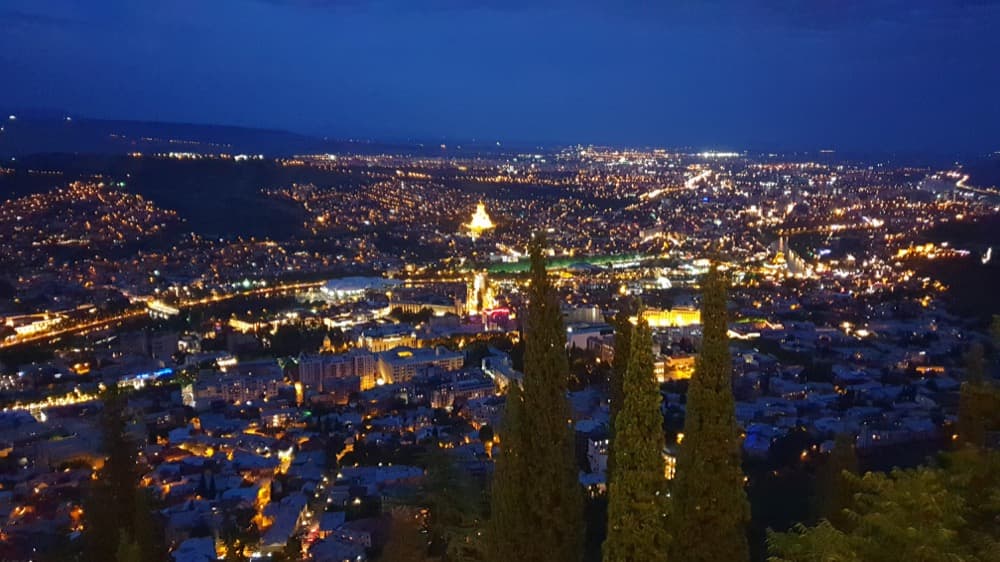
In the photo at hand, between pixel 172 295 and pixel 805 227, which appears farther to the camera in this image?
pixel 805 227

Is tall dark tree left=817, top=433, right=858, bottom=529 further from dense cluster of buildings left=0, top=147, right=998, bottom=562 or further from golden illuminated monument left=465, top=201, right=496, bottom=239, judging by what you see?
golden illuminated monument left=465, top=201, right=496, bottom=239

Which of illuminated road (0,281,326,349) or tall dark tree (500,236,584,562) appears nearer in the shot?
tall dark tree (500,236,584,562)

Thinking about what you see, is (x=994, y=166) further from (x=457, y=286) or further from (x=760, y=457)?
(x=760, y=457)

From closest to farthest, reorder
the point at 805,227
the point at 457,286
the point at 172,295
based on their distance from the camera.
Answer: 1. the point at 172,295
2. the point at 457,286
3. the point at 805,227

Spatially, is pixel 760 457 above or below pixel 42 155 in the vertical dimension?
below

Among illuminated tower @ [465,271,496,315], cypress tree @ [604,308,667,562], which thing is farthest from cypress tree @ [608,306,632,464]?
illuminated tower @ [465,271,496,315]

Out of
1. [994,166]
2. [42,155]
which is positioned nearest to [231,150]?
[42,155]
